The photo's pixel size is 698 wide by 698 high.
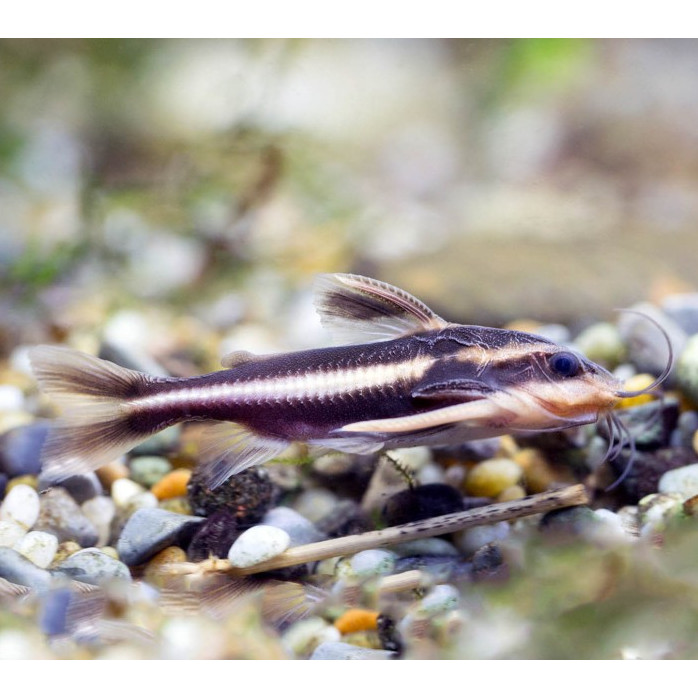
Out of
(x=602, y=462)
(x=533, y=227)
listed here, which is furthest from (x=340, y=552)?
(x=533, y=227)

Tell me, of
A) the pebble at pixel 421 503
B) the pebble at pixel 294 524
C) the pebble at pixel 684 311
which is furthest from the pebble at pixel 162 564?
the pebble at pixel 684 311

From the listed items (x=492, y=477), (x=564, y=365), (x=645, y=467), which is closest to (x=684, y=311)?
(x=645, y=467)

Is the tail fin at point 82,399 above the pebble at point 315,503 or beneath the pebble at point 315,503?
above

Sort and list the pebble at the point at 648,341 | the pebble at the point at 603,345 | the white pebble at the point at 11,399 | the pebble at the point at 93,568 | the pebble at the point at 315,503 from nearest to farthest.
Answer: the pebble at the point at 93,568 < the pebble at the point at 315,503 < the pebble at the point at 648,341 < the pebble at the point at 603,345 < the white pebble at the point at 11,399

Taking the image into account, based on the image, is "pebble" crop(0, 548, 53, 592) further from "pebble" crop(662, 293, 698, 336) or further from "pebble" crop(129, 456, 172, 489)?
"pebble" crop(662, 293, 698, 336)

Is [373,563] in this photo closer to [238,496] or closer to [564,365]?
[238,496]

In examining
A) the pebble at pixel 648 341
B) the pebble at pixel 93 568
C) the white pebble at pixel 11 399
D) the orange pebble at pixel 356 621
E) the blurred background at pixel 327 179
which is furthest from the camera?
the blurred background at pixel 327 179

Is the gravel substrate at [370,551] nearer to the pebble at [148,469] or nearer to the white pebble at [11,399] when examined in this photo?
the pebble at [148,469]
